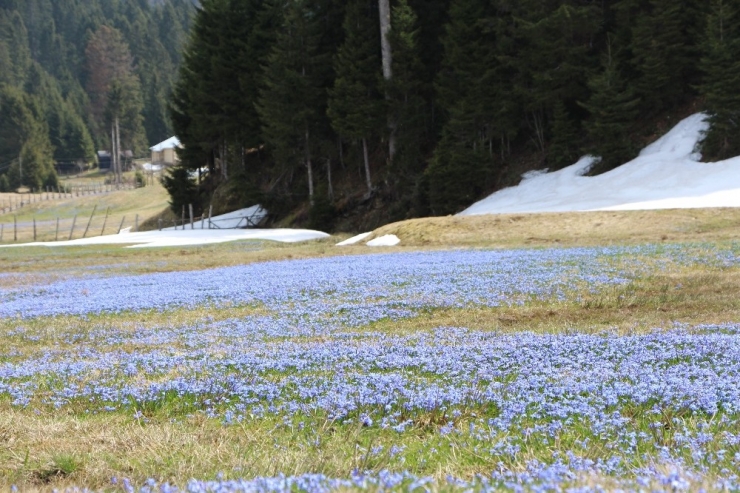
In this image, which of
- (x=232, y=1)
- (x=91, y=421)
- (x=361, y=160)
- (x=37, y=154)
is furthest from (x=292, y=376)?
(x=37, y=154)

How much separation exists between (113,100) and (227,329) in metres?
147

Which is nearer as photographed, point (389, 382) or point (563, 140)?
point (389, 382)

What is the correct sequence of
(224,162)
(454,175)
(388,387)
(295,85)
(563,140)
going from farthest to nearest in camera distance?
(224,162) < (295,85) < (563,140) < (454,175) < (388,387)

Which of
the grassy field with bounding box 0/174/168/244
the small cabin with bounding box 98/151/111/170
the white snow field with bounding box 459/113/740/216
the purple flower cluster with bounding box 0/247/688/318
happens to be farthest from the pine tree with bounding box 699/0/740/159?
the small cabin with bounding box 98/151/111/170

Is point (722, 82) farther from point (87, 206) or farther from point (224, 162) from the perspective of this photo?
point (87, 206)

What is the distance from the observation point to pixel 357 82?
46.8m

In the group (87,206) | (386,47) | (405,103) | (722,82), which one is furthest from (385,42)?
(87,206)

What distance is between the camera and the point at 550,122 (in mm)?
43469

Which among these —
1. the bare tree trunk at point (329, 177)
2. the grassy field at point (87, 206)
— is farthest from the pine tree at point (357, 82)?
the grassy field at point (87, 206)

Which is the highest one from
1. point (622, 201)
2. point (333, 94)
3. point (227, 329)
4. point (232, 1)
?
point (232, 1)

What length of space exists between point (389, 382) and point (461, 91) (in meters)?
41.0

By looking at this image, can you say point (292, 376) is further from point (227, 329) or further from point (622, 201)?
point (622, 201)

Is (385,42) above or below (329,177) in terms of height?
above

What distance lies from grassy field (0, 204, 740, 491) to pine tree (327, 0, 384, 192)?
30.0m
